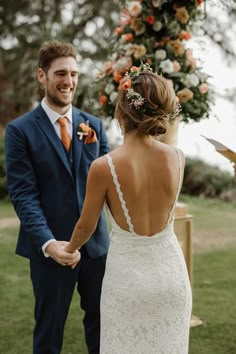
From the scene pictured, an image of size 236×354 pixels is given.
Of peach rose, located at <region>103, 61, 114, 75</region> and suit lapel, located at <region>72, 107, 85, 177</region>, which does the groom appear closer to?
suit lapel, located at <region>72, 107, 85, 177</region>

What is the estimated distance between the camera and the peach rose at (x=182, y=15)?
4.11 m

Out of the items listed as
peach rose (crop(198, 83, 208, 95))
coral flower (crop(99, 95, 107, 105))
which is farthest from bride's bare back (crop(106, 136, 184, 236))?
coral flower (crop(99, 95, 107, 105))

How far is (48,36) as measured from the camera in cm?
1278

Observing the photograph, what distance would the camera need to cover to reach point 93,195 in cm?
251

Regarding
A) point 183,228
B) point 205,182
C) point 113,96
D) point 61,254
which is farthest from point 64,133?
point 205,182

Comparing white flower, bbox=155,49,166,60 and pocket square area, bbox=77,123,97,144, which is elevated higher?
white flower, bbox=155,49,166,60

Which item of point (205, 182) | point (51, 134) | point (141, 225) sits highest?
point (51, 134)

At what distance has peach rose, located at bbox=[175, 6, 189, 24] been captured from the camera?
13.5 feet

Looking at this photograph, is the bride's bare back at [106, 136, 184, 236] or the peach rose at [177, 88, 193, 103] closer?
the bride's bare back at [106, 136, 184, 236]

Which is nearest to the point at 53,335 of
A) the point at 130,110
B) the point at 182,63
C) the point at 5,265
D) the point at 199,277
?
the point at 130,110

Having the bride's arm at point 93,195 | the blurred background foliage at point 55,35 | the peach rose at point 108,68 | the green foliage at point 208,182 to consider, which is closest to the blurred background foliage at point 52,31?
the blurred background foliage at point 55,35

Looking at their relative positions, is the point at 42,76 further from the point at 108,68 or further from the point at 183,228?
the point at 183,228

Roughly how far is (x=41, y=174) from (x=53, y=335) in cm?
91

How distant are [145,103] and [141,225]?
56 cm
